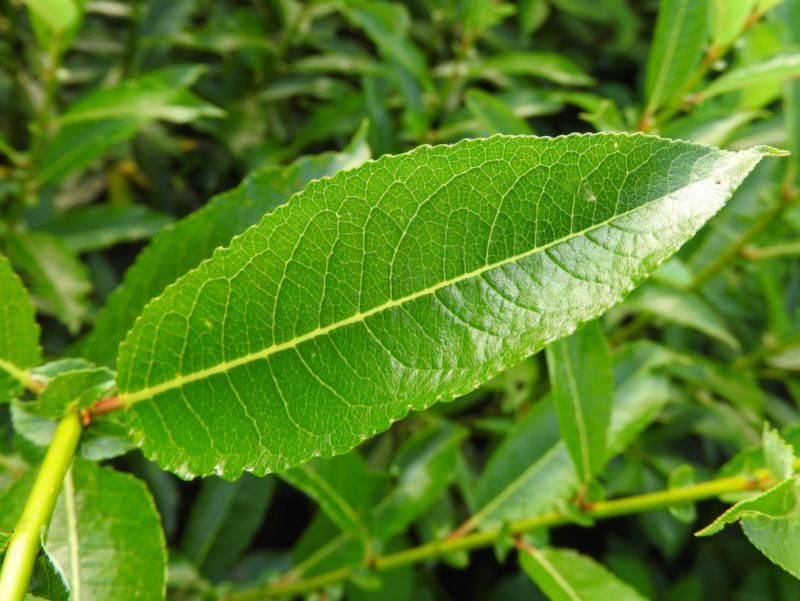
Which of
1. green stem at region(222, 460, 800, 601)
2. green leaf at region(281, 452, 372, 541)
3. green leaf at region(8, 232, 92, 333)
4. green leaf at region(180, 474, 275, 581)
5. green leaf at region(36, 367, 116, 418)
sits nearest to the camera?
green leaf at region(36, 367, 116, 418)

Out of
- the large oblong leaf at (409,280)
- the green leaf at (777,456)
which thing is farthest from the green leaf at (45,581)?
the green leaf at (777,456)

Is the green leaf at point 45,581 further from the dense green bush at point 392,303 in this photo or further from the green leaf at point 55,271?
the green leaf at point 55,271

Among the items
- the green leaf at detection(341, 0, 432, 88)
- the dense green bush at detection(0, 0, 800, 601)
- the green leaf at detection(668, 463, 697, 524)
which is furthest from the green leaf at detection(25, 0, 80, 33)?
the green leaf at detection(668, 463, 697, 524)

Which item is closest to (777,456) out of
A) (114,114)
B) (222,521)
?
(222,521)

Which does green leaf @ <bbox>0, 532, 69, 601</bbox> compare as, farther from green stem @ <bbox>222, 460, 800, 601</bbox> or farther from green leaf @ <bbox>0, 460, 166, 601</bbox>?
green stem @ <bbox>222, 460, 800, 601</bbox>

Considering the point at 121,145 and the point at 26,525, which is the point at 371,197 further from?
the point at 121,145

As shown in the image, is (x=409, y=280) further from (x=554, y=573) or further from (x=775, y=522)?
(x=554, y=573)
